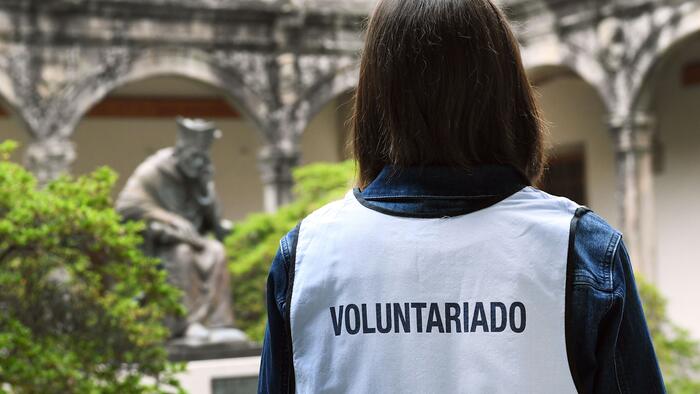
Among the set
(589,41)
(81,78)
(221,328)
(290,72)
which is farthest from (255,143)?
(221,328)

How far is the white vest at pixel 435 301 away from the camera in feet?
4.41

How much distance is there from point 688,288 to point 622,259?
14171 millimetres

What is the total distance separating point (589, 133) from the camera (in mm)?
16734

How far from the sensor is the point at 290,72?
49.0ft

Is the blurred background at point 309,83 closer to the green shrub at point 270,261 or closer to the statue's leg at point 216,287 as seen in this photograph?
the green shrub at point 270,261

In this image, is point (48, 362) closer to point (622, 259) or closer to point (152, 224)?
point (152, 224)

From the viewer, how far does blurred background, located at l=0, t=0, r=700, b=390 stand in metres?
13.3

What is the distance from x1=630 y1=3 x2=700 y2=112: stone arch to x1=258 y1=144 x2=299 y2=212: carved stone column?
4343 millimetres

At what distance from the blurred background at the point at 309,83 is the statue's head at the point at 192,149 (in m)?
5.13

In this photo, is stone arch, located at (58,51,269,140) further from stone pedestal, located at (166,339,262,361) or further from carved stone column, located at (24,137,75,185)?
stone pedestal, located at (166,339,262,361)

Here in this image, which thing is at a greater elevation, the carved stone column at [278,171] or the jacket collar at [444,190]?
the carved stone column at [278,171]

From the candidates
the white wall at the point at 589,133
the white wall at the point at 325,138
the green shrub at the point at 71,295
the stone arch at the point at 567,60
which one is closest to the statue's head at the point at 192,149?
the green shrub at the point at 71,295

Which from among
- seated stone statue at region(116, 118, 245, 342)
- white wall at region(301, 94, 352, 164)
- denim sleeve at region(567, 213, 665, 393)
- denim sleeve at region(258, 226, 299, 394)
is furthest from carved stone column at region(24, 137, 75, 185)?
denim sleeve at region(567, 213, 665, 393)

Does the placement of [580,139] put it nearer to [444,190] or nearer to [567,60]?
[567,60]
